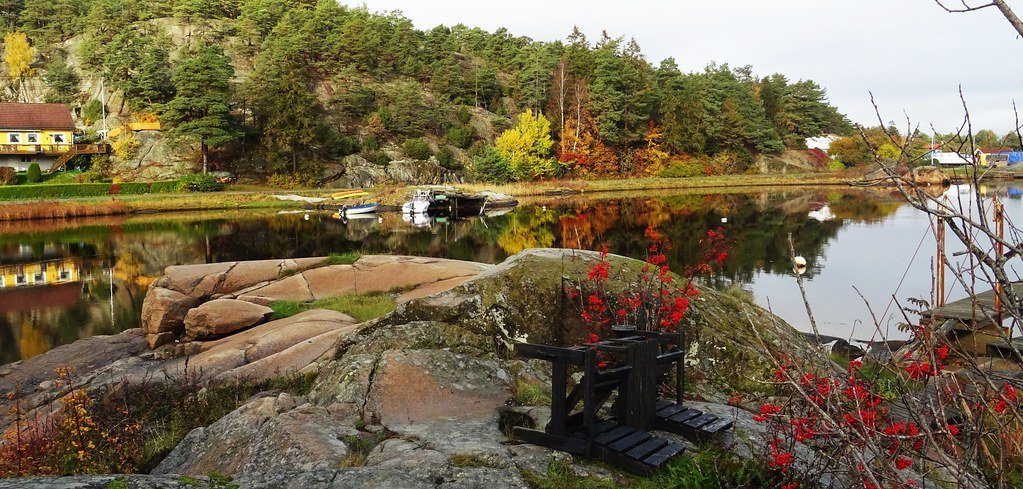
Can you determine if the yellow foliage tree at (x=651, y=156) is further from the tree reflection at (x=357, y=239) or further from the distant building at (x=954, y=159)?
the distant building at (x=954, y=159)

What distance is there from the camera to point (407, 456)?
17.0ft

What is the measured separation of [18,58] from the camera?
245ft

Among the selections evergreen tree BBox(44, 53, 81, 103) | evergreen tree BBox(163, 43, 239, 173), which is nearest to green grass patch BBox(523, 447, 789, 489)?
evergreen tree BBox(163, 43, 239, 173)

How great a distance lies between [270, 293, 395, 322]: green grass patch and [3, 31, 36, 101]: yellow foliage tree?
81.3m

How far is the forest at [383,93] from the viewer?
197 ft

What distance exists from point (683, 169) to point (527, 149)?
17.7m

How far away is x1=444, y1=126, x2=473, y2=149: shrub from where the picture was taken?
68125 millimetres

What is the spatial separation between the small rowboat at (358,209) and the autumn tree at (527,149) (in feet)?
64.1

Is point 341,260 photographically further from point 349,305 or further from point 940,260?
point 940,260

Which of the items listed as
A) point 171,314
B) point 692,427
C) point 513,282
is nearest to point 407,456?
point 692,427

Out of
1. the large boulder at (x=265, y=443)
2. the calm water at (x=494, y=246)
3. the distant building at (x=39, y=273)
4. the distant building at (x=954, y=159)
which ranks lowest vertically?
the distant building at (x=39, y=273)

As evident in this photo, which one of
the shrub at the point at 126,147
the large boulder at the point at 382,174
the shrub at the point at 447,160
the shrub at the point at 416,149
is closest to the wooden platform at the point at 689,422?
the large boulder at the point at 382,174

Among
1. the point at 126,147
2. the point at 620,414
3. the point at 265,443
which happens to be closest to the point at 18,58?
the point at 126,147

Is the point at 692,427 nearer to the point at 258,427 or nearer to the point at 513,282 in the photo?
the point at 513,282
